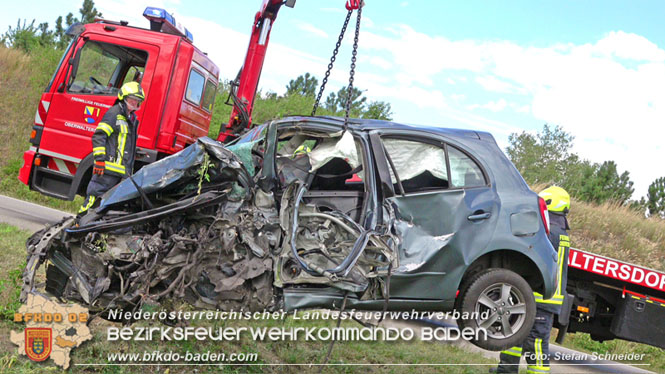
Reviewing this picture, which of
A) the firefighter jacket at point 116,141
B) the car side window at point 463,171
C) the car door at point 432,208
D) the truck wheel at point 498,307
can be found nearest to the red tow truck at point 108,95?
the firefighter jacket at point 116,141

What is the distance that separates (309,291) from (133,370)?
1.46m

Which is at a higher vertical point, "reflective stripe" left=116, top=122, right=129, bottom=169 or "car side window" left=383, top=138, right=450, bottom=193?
"car side window" left=383, top=138, right=450, bottom=193

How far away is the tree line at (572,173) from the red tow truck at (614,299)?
9.99 m

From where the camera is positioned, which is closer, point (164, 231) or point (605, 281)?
point (164, 231)

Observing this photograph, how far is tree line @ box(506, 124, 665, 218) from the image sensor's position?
18.3 metres

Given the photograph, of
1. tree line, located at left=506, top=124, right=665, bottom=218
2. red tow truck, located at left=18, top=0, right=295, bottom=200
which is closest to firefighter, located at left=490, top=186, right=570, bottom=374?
red tow truck, located at left=18, top=0, right=295, bottom=200

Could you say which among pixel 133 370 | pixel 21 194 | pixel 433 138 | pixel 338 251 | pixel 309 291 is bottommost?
pixel 21 194

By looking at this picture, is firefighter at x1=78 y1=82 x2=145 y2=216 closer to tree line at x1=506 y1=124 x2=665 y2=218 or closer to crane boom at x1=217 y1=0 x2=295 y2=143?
crane boom at x1=217 y1=0 x2=295 y2=143

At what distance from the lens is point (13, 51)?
17922 millimetres

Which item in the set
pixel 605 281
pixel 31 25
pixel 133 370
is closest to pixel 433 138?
pixel 133 370

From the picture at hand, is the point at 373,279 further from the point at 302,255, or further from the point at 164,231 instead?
the point at 164,231

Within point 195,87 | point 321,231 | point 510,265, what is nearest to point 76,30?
point 195,87

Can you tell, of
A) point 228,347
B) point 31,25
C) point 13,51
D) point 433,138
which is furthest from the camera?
point 31,25

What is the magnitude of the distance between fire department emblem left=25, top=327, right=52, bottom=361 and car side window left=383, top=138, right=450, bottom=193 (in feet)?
9.06
